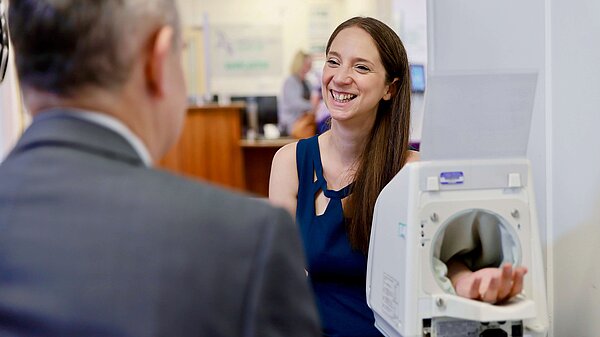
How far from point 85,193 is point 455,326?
3.20ft

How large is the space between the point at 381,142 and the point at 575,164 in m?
0.52

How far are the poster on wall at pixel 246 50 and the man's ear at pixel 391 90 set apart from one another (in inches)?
286

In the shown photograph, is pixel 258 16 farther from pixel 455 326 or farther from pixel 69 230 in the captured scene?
pixel 69 230

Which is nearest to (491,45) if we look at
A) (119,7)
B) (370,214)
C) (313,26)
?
(370,214)

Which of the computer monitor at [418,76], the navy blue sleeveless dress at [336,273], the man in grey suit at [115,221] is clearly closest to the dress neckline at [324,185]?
the navy blue sleeveless dress at [336,273]

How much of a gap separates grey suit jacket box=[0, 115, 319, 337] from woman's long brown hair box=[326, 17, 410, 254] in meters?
1.08

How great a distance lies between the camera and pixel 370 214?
1838 mm

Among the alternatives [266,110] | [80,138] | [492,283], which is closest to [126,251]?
[80,138]

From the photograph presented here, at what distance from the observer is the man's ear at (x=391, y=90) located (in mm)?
1982

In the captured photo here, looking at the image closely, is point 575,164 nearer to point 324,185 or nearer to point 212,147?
point 324,185

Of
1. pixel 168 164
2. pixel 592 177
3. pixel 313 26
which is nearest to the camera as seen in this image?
pixel 592 177

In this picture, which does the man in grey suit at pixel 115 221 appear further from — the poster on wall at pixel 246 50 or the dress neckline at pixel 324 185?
the poster on wall at pixel 246 50

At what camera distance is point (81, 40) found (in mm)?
766

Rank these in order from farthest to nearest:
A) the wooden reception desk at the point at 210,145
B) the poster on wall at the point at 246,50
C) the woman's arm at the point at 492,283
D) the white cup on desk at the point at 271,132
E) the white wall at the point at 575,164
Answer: the poster on wall at the point at 246,50 → the white cup on desk at the point at 271,132 → the wooden reception desk at the point at 210,145 → the white wall at the point at 575,164 → the woman's arm at the point at 492,283
